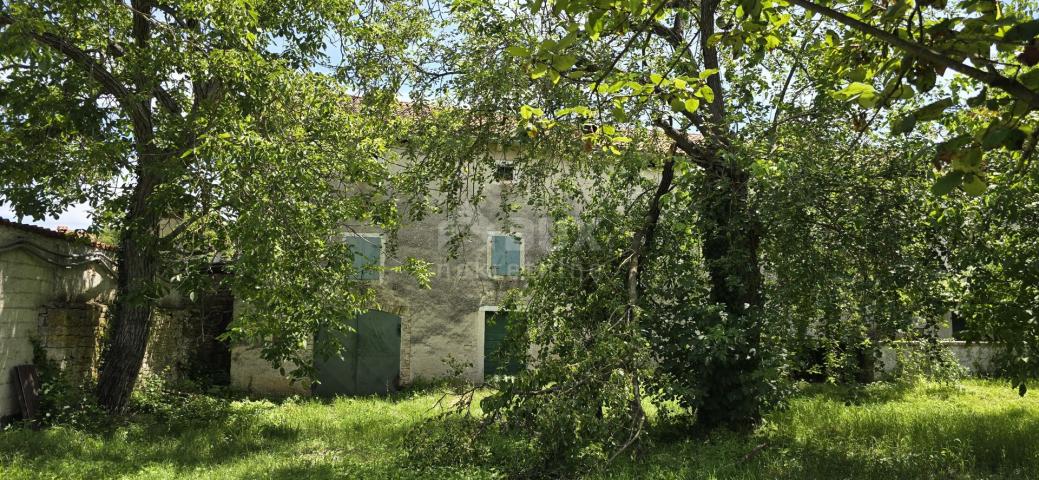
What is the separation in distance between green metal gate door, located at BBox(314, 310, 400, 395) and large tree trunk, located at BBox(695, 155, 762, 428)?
734cm

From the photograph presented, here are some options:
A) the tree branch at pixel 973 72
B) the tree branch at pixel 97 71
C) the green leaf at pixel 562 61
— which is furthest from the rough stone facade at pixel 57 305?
the tree branch at pixel 973 72

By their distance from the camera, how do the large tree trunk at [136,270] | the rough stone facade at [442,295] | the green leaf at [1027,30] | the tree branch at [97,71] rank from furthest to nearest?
the rough stone facade at [442,295] → the large tree trunk at [136,270] → the tree branch at [97,71] → the green leaf at [1027,30]

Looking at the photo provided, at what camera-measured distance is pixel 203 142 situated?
6.91 metres

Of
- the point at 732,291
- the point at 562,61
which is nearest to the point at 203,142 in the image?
the point at 562,61

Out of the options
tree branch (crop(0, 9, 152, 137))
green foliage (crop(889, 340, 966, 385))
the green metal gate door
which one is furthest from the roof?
green foliage (crop(889, 340, 966, 385))

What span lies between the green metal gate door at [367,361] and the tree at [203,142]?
178 inches

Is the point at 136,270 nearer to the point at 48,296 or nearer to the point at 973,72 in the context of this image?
the point at 48,296

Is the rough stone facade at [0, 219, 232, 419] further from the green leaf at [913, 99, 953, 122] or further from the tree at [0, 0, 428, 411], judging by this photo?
the green leaf at [913, 99, 953, 122]

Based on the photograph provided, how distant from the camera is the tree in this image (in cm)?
702

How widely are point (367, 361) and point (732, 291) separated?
328 inches

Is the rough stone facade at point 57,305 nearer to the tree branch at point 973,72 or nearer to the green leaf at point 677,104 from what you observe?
the green leaf at point 677,104

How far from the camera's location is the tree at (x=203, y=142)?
7016 millimetres

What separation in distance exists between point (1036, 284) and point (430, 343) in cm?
1045

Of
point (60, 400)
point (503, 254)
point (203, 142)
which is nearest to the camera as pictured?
point (203, 142)
